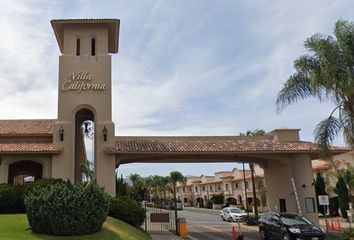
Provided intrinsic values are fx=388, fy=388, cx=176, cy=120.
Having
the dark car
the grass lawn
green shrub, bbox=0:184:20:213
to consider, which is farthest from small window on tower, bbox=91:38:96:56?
the dark car

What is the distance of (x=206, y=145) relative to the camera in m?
28.0

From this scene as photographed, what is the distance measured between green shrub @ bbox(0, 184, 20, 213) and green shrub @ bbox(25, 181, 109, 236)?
5.40 metres

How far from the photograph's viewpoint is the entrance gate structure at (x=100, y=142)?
971 inches

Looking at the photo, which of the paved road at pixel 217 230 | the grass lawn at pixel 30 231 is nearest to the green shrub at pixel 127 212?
the grass lawn at pixel 30 231

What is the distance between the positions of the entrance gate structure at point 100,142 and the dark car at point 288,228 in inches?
180

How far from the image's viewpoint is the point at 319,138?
1828cm

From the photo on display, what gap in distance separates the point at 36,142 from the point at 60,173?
3.05 metres

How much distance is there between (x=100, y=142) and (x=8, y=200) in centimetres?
666

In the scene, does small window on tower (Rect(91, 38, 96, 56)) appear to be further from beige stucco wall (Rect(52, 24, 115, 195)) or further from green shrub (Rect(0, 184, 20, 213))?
green shrub (Rect(0, 184, 20, 213))

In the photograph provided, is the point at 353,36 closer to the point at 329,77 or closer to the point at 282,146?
the point at 329,77

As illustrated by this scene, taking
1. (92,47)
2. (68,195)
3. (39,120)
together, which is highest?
(92,47)

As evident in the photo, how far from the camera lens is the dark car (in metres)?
19.2

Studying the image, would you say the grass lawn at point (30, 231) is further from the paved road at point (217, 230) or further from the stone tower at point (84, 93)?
the paved road at point (217, 230)

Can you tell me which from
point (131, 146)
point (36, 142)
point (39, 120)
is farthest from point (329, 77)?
point (39, 120)
